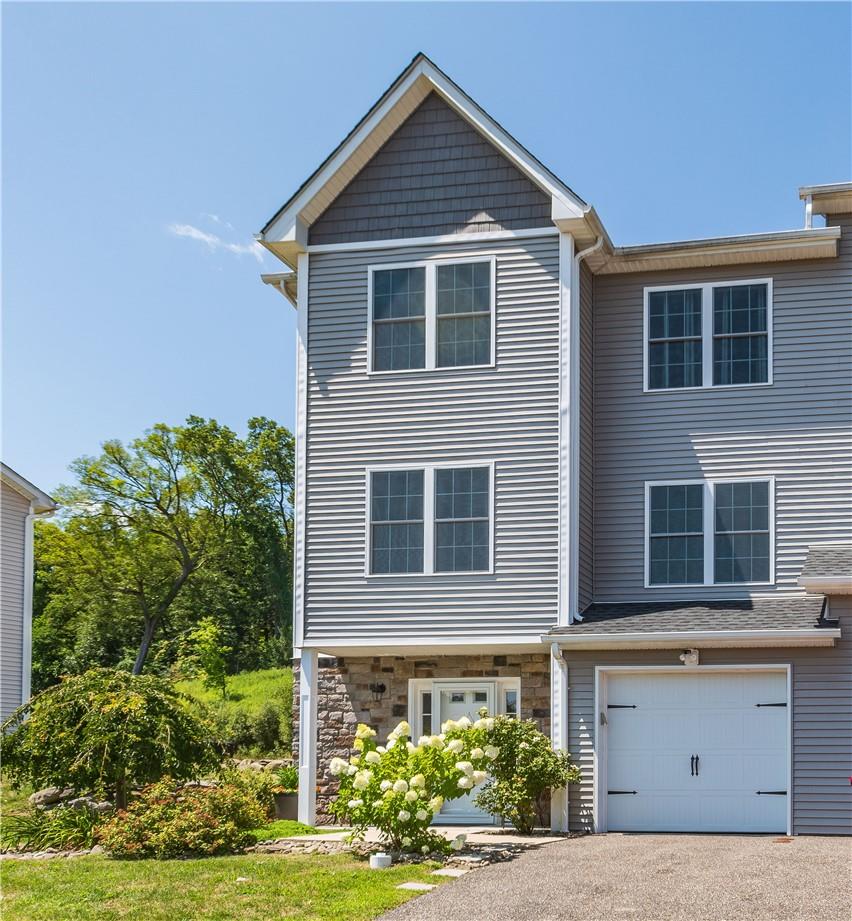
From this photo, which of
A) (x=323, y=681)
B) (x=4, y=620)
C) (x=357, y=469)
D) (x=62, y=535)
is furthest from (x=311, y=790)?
(x=62, y=535)

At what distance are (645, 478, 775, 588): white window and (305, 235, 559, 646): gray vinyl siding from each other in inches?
70.7

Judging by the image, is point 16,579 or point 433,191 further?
point 16,579

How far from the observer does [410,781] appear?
1391 cm

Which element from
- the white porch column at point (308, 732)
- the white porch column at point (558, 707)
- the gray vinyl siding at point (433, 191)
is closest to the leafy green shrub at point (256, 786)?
the white porch column at point (308, 732)

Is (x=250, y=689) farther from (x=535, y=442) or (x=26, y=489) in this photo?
(x=535, y=442)

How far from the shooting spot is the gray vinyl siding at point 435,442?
17.6m

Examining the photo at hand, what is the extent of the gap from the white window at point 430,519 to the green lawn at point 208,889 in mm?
5031

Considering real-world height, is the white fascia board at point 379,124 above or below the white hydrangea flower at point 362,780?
above

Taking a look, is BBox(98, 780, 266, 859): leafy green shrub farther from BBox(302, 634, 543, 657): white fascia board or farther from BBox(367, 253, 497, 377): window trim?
BBox(367, 253, 497, 377): window trim

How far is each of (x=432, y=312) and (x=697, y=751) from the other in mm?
6944

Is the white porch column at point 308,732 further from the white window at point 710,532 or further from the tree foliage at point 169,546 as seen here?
the tree foliage at point 169,546

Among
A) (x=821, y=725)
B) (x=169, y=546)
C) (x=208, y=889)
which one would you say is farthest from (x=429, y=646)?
(x=169, y=546)

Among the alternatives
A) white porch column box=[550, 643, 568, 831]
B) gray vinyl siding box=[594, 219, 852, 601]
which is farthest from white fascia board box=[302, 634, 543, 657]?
gray vinyl siding box=[594, 219, 852, 601]

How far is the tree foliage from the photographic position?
143ft
